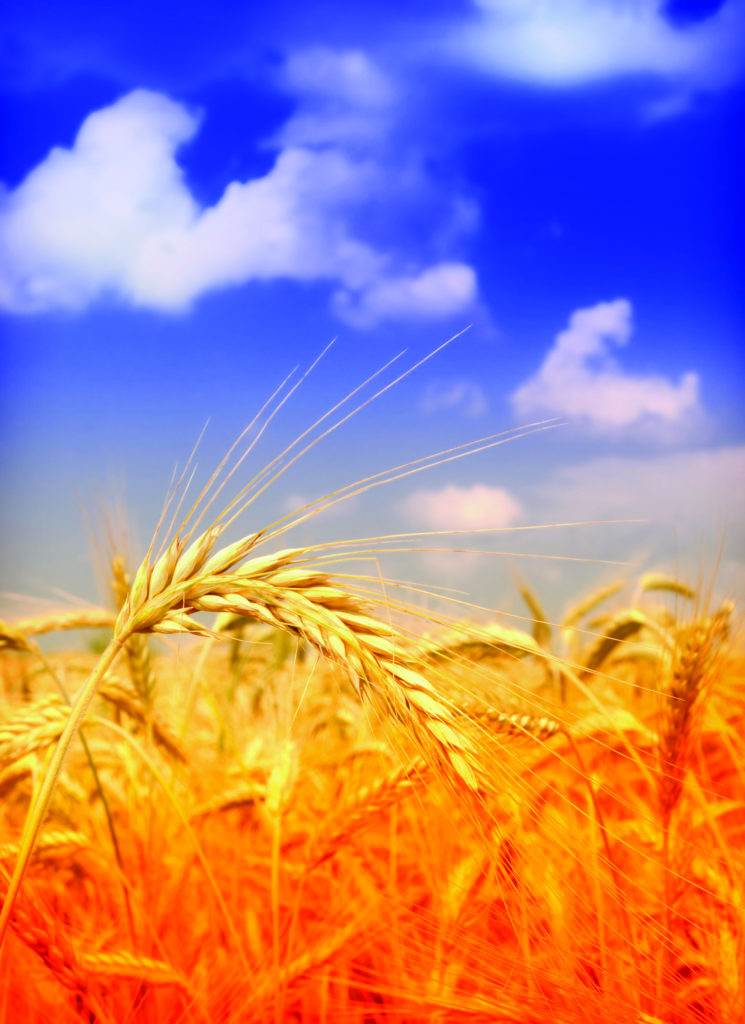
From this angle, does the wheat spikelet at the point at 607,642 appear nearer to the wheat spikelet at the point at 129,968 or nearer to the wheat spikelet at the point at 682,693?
the wheat spikelet at the point at 682,693

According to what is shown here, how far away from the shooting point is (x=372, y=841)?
196cm

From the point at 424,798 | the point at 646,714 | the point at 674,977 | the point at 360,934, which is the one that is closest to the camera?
the point at 674,977

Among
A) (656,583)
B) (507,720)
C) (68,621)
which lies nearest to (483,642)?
(507,720)

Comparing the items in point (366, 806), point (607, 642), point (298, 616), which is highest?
point (607, 642)

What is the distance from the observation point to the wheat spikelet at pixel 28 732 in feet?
3.69

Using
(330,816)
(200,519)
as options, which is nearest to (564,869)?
(330,816)

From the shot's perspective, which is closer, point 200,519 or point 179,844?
point 200,519

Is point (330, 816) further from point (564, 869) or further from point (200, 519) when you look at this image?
point (200, 519)

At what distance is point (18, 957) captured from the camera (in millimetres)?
1361

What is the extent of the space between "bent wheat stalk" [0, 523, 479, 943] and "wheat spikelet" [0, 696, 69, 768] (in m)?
0.30

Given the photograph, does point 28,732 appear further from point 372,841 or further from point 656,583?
point 656,583

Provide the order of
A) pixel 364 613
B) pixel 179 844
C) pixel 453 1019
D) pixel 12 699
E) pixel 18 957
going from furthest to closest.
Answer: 1. pixel 12 699
2. pixel 179 844
3. pixel 18 957
4. pixel 453 1019
5. pixel 364 613

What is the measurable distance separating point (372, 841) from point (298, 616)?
1268 mm

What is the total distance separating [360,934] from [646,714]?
1.15m
